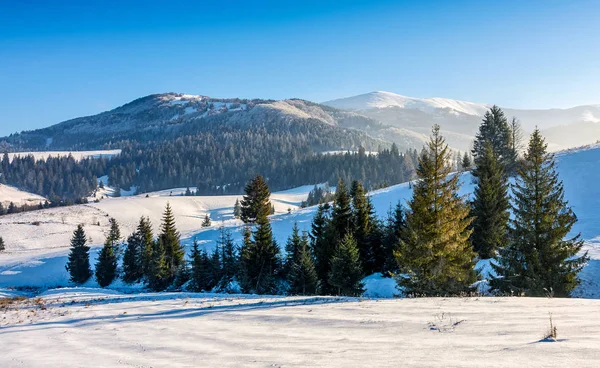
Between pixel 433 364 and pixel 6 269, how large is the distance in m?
76.9

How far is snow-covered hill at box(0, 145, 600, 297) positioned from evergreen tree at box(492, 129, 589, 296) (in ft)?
18.9

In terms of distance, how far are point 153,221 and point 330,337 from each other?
343 ft

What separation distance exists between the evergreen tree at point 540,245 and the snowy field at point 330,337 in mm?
12251

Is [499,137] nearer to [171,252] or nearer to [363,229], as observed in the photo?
[363,229]

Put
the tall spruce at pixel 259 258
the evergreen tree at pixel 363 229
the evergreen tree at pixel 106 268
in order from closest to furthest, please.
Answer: the evergreen tree at pixel 363 229 → the tall spruce at pixel 259 258 → the evergreen tree at pixel 106 268

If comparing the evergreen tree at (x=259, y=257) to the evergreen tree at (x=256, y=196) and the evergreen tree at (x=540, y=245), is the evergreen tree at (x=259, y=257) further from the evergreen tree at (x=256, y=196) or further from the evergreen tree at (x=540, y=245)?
the evergreen tree at (x=540, y=245)

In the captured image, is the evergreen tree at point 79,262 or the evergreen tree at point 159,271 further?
the evergreen tree at point 79,262

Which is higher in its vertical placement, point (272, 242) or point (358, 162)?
point (358, 162)

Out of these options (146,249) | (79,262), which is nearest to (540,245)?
(146,249)

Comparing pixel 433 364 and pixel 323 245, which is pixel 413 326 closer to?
pixel 433 364

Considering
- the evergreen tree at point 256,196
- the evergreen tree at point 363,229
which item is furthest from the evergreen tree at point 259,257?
the evergreen tree at point 256,196

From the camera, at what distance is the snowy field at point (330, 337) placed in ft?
19.9

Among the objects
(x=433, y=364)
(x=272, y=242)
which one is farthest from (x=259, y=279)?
(x=433, y=364)

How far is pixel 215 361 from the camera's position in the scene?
7.21 metres
